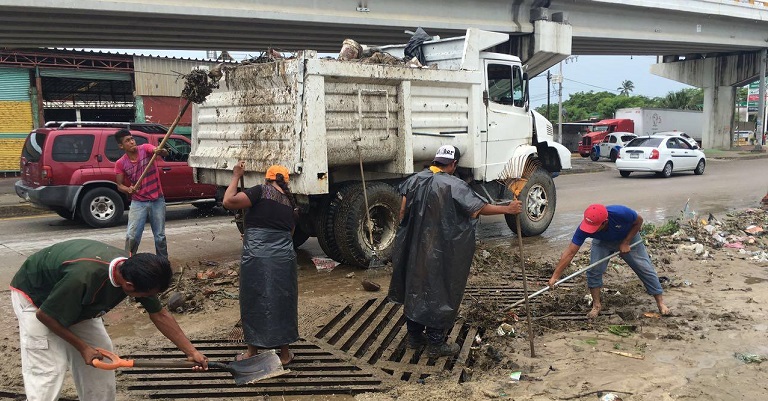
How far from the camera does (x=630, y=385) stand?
3971 millimetres

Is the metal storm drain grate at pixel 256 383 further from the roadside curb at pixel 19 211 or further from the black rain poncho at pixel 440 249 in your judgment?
the roadside curb at pixel 19 211

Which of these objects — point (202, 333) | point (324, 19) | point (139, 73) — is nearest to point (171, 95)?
point (139, 73)

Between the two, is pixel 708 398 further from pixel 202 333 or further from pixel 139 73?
pixel 139 73

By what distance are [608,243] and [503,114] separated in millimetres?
3727

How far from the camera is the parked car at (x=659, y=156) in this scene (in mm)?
18844

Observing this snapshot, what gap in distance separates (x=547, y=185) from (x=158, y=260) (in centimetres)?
779

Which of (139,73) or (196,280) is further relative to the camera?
(139,73)

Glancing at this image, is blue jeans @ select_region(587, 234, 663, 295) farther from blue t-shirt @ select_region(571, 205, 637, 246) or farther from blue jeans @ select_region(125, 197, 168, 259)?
blue jeans @ select_region(125, 197, 168, 259)

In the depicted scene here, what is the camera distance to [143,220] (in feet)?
22.7

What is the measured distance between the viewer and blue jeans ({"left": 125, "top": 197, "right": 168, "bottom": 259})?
22.3 feet

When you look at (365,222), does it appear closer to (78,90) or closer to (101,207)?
(101,207)

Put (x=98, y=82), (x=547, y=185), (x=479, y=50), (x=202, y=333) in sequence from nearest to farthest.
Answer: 1. (x=202, y=333)
2. (x=479, y=50)
3. (x=547, y=185)
4. (x=98, y=82)

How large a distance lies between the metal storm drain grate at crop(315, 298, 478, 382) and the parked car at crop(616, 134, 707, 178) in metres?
15.7

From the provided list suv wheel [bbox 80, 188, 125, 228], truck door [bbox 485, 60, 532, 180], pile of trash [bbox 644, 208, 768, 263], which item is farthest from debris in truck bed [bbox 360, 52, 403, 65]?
suv wheel [bbox 80, 188, 125, 228]
